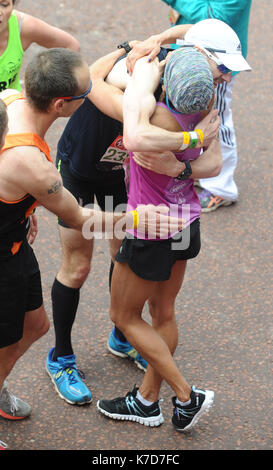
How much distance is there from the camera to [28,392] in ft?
13.8

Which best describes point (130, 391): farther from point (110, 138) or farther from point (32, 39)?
point (32, 39)

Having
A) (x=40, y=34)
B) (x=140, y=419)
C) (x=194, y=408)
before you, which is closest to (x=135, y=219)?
(x=194, y=408)

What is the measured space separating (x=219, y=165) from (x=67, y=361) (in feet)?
4.88

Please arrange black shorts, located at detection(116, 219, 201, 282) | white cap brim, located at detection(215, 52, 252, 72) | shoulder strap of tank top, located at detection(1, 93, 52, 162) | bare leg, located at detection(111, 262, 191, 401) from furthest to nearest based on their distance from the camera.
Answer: bare leg, located at detection(111, 262, 191, 401) → black shorts, located at detection(116, 219, 201, 282) → white cap brim, located at detection(215, 52, 252, 72) → shoulder strap of tank top, located at detection(1, 93, 52, 162)

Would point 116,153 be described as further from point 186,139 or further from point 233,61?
point 233,61

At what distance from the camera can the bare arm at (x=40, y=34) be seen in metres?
4.53

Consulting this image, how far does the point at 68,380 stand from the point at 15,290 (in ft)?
3.20

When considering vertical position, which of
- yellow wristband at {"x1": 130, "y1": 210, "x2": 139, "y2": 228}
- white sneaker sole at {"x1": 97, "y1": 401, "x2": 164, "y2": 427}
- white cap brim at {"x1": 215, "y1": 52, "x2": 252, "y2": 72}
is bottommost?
white sneaker sole at {"x1": 97, "y1": 401, "x2": 164, "y2": 427}

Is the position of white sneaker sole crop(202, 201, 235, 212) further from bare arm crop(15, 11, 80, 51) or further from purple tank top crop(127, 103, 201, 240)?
purple tank top crop(127, 103, 201, 240)

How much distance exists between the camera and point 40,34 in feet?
15.1

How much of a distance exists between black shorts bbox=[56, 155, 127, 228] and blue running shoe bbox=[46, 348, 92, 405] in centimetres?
84

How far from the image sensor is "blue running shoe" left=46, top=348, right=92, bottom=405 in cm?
414

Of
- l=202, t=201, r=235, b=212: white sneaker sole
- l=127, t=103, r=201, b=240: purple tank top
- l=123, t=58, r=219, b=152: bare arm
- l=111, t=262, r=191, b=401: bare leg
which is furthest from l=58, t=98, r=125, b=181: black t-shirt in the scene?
l=202, t=201, r=235, b=212: white sneaker sole

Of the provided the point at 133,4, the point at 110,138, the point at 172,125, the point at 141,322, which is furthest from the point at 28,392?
the point at 133,4
